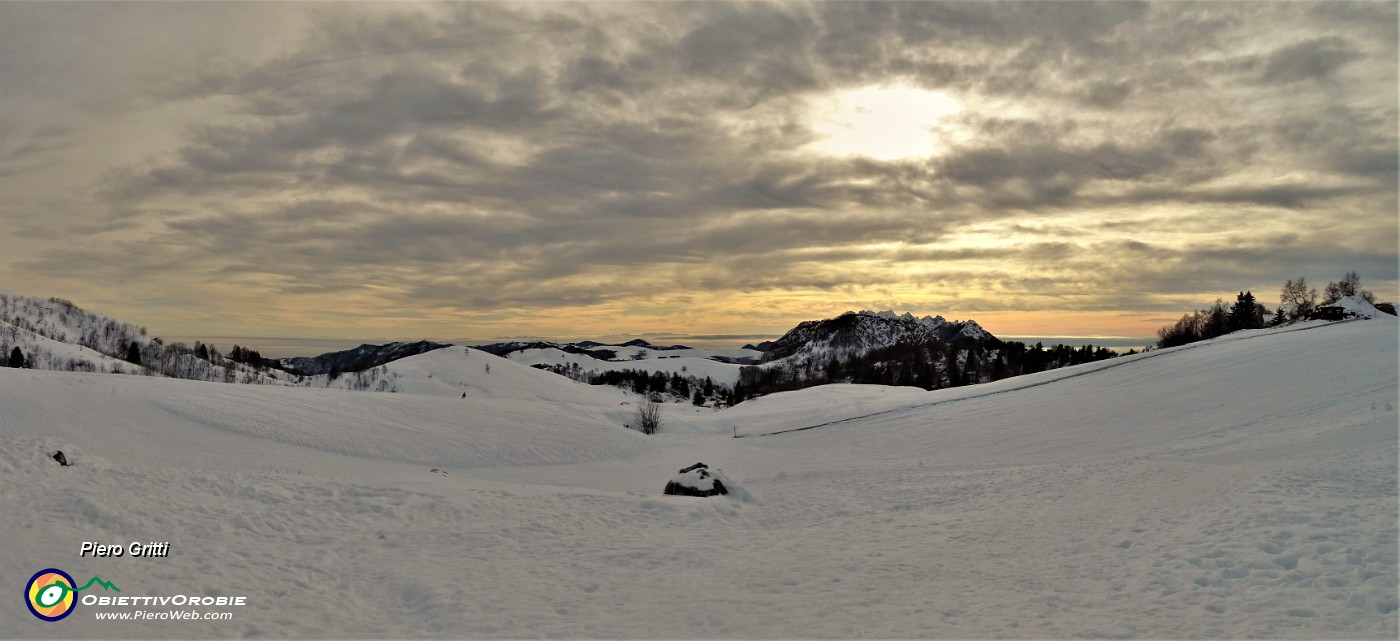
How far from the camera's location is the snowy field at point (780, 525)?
993 cm

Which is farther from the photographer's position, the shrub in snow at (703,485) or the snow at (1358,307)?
the snow at (1358,307)

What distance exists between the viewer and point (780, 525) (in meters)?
17.8

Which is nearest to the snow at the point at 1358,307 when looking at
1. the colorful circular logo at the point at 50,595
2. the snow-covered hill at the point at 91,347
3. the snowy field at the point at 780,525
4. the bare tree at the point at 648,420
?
the snowy field at the point at 780,525

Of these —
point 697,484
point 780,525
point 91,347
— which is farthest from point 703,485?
point 91,347

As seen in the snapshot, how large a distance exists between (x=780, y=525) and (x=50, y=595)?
13.9 meters

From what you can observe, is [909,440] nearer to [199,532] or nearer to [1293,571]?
[1293,571]

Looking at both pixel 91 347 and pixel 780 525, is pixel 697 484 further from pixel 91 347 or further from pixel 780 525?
pixel 91 347

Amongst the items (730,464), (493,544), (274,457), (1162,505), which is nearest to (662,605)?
(493,544)

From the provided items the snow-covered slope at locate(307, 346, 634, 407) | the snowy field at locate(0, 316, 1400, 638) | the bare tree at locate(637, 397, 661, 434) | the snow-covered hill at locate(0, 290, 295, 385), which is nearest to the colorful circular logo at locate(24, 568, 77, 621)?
the snowy field at locate(0, 316, 1400, 638)

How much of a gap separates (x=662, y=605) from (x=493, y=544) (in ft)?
18.0

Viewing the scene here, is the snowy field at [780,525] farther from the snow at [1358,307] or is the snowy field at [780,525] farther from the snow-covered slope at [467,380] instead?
the snow-covered slope at [467,380]

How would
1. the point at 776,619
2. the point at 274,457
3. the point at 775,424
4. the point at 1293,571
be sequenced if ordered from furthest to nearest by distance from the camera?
the point at 775,424
the point at 274,457
the point at 776,619
the point at 1293,571

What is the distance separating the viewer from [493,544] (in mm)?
15094

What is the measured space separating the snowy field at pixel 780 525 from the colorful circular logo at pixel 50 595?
0.29m
